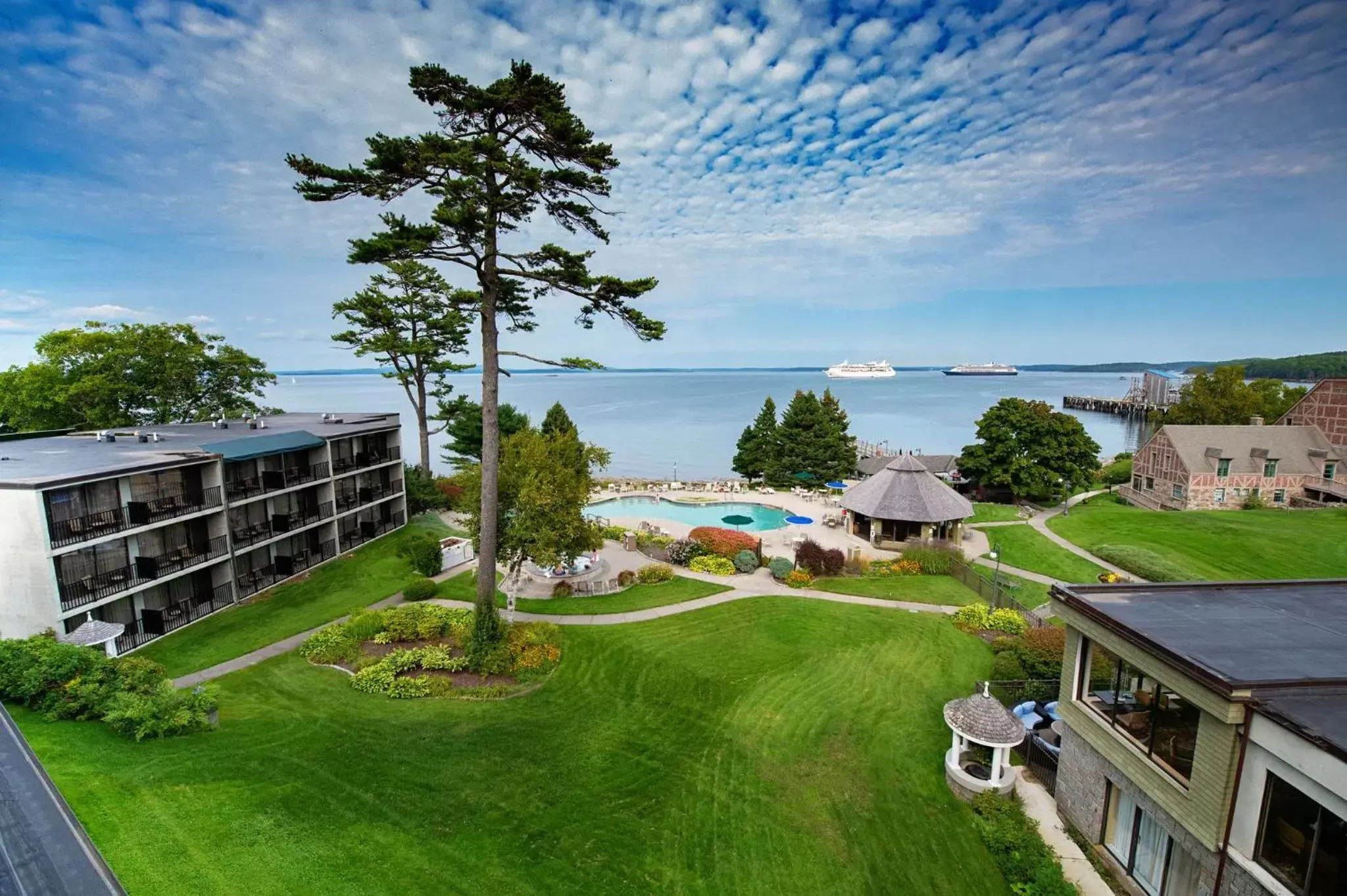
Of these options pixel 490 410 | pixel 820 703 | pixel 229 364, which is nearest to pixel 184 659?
pixel 490 410

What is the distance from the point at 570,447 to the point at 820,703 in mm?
10540

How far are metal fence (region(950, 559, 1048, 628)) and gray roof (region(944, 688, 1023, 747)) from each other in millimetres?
8084

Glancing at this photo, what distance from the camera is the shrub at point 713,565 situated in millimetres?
24891

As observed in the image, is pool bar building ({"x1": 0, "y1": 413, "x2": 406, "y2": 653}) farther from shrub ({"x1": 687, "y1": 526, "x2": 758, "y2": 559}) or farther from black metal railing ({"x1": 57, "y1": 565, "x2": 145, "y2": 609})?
shrub ({"x1": 687, "y1": 526, "x2": 758, "y2": 559})

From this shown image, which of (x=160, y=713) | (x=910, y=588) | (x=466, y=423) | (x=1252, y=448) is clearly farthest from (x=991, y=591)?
(x=466, y=423)

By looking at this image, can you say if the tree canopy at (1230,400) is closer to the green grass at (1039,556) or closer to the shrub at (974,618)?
the green grass at (1039,556)

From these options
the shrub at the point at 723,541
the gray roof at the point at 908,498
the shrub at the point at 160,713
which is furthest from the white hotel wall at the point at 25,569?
the gray roof at the point at 908,498

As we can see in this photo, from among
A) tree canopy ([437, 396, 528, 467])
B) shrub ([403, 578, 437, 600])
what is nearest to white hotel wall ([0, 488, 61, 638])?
shrub ([403, 578, 437, 600])

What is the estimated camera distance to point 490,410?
609 inches

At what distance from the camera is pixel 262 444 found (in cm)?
2239

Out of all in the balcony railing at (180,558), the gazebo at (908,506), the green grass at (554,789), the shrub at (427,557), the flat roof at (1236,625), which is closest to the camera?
the flat roof at (1236,625)

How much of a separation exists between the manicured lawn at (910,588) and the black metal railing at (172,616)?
857 inches

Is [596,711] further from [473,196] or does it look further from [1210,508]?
[1210,508]

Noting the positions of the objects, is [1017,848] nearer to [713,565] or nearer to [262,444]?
[713,565]
